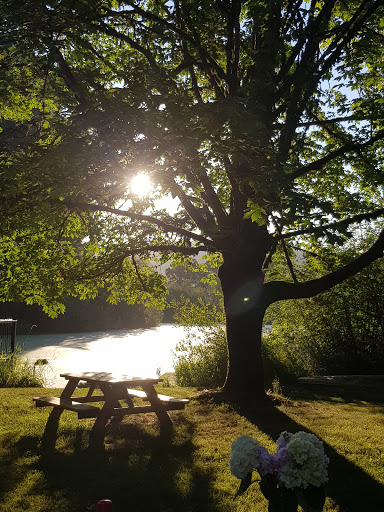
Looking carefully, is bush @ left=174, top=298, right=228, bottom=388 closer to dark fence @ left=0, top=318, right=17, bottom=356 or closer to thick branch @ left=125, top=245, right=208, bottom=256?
thick branch @ left=125, top=245, right=208, bottom=256

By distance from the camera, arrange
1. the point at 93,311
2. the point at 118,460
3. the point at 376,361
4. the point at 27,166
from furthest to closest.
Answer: the point at 93,311 → the point at 376,361 → the point at 27,166 → the point at 118,460

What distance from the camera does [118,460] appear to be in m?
5.06

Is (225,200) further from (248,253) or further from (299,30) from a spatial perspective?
(299,30)

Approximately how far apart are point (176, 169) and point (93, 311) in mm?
33768

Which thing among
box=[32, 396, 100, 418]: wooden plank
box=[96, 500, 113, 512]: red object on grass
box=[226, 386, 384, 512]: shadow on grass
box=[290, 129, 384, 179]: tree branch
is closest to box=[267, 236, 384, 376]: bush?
box=[290, 129, 384, 179]: tree branch

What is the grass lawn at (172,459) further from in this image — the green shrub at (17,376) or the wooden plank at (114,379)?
the green shrub at (17,376)

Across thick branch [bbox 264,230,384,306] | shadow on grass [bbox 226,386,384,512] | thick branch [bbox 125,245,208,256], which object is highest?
thick branch [bbox 125,245,208,256]

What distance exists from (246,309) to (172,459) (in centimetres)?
352

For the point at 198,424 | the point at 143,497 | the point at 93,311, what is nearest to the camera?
the point at 143,497

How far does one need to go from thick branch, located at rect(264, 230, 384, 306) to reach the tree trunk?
0.24m

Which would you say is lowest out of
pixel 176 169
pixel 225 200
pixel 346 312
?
pixel 346 312

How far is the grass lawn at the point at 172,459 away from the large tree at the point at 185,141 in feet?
4.99

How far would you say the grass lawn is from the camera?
3963 millimetres

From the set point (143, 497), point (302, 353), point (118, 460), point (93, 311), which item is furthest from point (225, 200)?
point (93, 311)
